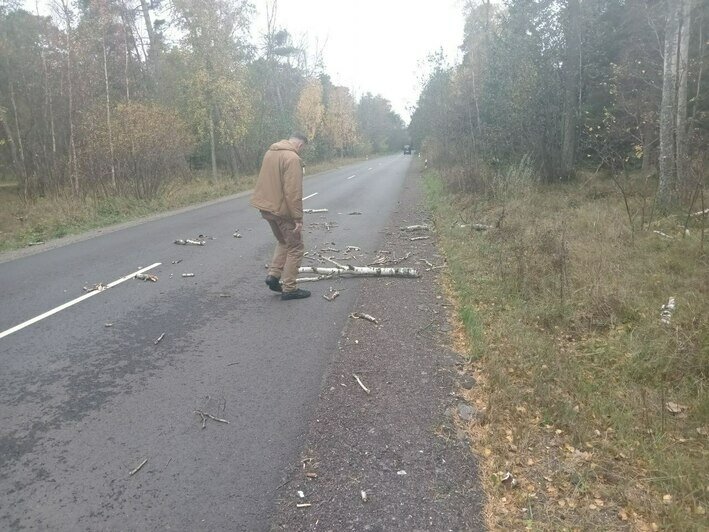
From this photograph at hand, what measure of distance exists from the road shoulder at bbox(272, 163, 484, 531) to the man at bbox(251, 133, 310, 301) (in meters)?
1.35

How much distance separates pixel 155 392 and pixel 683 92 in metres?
10.5

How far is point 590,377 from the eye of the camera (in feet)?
13.4

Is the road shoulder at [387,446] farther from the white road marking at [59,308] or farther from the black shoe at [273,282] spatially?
the white road marking at [59,308]

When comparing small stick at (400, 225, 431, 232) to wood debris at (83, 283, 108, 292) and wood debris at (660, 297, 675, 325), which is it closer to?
wood debris at (660, 297, 675, 325)

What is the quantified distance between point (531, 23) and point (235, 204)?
39.3ft

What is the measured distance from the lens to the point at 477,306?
579 centimetres

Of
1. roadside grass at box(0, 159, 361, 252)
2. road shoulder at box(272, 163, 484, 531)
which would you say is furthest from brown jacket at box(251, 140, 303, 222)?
roadside grass at box(0, 159, 361, 252)

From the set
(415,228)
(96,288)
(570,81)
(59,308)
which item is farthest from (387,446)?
(570,81)

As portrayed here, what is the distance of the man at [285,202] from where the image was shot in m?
6.00

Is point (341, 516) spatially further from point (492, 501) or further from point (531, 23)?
point (531, 23)

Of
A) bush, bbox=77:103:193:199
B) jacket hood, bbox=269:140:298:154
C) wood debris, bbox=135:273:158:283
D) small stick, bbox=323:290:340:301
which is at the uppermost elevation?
bush, bbox=77:103:193:199

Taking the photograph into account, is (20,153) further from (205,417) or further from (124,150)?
(205,417)

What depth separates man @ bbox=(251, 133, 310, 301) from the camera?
600cm

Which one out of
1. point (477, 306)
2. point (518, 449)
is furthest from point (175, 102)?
point (518, 449)
